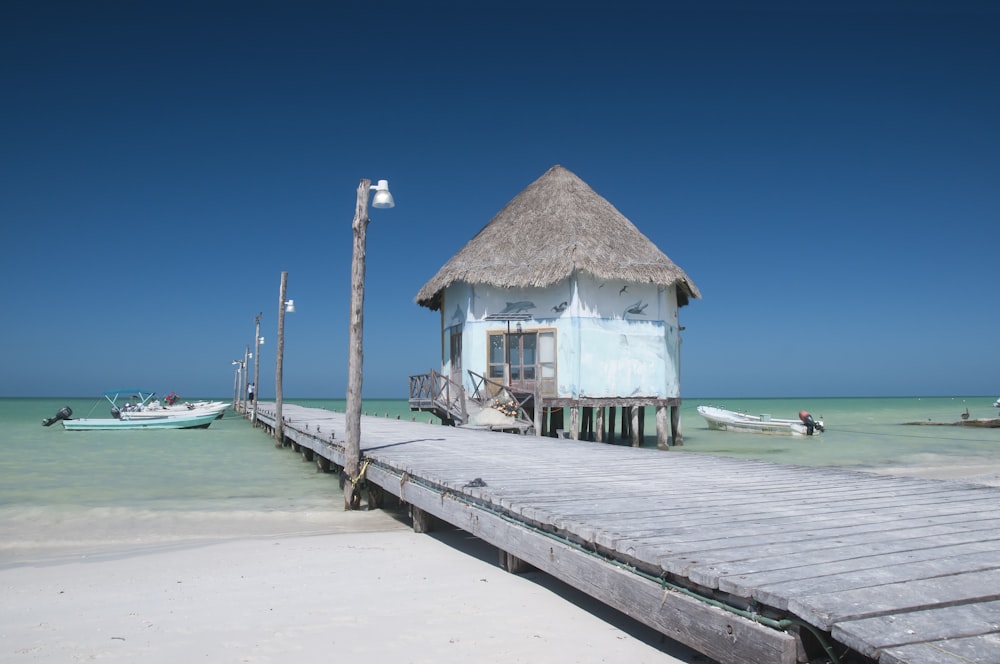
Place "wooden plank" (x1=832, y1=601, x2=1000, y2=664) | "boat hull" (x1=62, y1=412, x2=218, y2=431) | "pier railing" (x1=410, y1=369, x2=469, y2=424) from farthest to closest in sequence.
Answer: "boat hull" (x1=62, y1=412, x2=218, y2=431) < "pier railing" (x1=410, y1=369, x2=469, y2=424) < "wooden plank" (x1=832, y1=601, x2=1000, y2=664)

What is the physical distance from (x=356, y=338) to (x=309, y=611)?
4737 millimetres

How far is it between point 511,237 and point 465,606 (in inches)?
616

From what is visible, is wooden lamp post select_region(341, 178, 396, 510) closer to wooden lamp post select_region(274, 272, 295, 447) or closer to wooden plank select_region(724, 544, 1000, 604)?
wooden plank select_region(724, 544, 1000, 604)

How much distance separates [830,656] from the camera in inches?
102

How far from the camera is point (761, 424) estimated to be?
92.2 ft

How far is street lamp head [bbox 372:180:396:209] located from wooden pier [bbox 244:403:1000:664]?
125 inches

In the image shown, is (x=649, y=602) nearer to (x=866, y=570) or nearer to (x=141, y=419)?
(x=866, y=570)

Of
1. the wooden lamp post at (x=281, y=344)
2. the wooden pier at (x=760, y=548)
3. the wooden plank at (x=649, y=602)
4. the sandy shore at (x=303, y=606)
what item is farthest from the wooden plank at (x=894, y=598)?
the wooden lamp post at (x=281, y=344)

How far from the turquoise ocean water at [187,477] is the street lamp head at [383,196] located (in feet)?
13.0

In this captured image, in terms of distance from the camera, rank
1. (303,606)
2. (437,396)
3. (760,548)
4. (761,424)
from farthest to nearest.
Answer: (761,424) → (437,396) → (303,606) → (760,548)

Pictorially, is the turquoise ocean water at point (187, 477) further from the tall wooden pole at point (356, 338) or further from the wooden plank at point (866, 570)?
the wooden plank at point (866, 570)

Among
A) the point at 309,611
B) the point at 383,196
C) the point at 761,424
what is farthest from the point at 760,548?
the point at 761,424

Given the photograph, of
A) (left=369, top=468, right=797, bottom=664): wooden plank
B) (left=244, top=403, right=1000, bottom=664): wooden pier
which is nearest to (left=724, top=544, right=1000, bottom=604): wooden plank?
(left=244, top=403, right=1000, bottom=664): wooden pier

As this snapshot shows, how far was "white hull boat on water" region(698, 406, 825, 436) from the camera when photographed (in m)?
27.0
